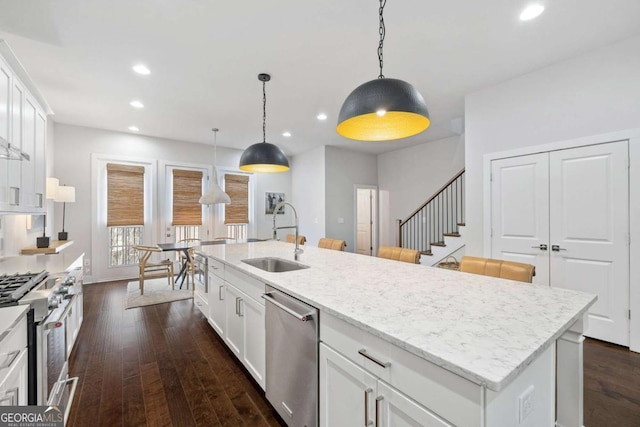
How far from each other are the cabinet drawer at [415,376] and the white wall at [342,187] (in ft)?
17.2

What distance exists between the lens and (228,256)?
8.89 ft

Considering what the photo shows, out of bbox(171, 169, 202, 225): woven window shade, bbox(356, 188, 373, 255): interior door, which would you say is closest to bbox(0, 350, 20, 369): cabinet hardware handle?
bbox(171, 169, 202, 225): woven window shade

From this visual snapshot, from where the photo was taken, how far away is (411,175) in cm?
650

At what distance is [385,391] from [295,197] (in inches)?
264

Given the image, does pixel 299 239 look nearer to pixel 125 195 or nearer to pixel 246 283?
pixel 246 283

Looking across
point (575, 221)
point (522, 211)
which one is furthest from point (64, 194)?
point (575, 221)

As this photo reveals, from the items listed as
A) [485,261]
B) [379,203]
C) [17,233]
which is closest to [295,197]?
[379,203]

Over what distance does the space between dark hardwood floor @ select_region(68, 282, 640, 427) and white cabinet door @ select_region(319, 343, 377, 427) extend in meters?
0.71

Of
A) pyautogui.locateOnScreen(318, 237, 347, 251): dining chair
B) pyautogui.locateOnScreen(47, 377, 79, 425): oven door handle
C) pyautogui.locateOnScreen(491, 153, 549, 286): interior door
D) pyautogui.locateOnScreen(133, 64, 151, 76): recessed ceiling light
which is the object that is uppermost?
pyautogui.locateOnScreen(133, 64, 151, 76): recessed ceiling light

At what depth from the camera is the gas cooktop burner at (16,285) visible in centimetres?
139

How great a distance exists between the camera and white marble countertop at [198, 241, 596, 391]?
2.73 ft

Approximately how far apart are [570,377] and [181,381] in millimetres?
2574

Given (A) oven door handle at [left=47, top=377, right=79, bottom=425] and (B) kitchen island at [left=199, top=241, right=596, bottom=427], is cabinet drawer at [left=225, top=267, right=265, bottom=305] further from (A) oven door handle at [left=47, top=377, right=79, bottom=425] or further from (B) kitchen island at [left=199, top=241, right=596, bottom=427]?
(A) oven door handle at [left=47, top=377, right=79, bottom=425]

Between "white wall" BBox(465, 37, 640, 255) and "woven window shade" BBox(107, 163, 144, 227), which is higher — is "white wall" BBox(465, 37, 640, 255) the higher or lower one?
the higher one
